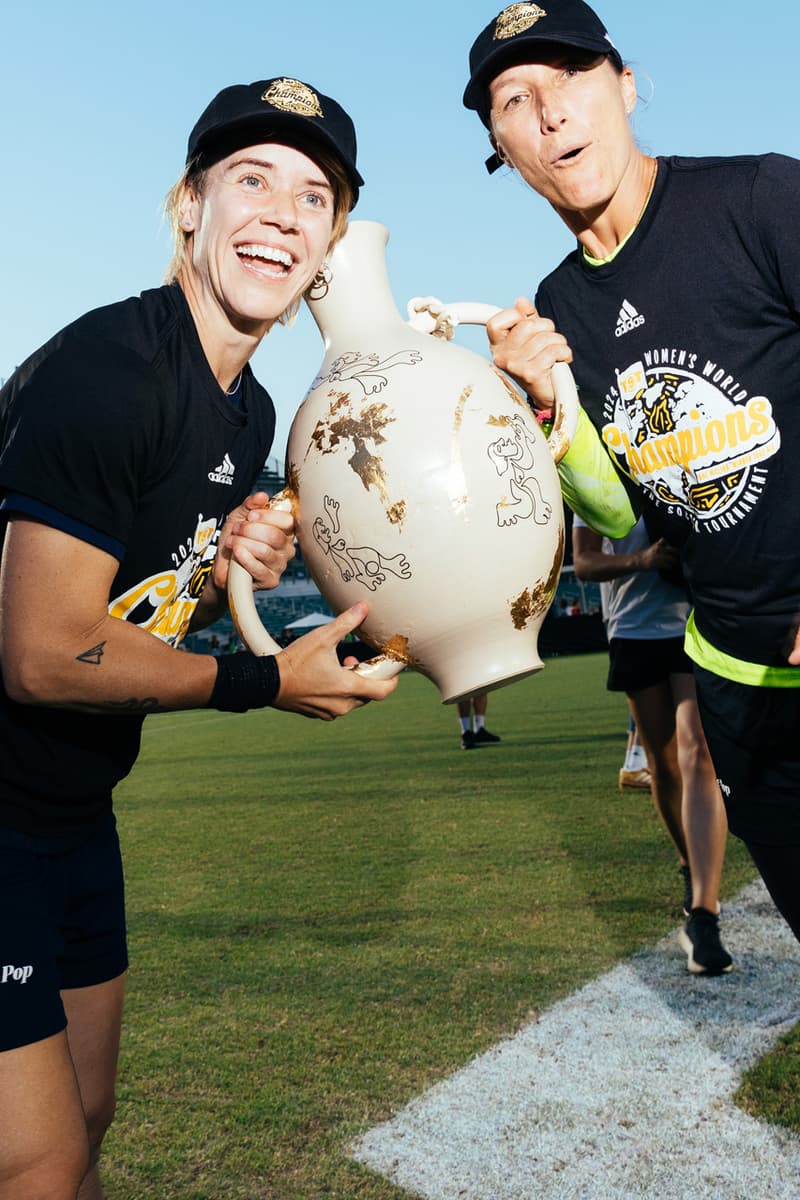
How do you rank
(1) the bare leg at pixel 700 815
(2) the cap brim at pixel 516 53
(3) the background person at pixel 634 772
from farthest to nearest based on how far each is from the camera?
(3) the background person at pixel 634 772, (1) the bare leg at pixel 700 815, (2) the cap brim at pixel 516 53

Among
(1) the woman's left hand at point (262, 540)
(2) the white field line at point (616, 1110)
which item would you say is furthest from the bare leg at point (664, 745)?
(1) the woman's left hand at point (262, 540)

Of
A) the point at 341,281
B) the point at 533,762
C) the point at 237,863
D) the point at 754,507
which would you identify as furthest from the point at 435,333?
the point at 533,762

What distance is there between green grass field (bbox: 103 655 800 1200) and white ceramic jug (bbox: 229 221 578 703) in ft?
4.73

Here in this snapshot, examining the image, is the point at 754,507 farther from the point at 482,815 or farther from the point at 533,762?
the point at 533,762

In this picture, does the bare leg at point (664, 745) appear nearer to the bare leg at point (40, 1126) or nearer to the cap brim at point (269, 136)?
the cap brim at point (269, 136)

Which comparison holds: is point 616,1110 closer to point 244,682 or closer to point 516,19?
point 244,682

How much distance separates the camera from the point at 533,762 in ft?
32.9

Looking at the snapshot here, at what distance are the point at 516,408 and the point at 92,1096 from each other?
5.29 feet

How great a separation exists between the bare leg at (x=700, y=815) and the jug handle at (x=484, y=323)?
237cm

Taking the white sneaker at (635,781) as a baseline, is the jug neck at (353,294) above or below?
above

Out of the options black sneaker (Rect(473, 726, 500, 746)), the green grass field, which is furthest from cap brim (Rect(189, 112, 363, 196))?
black sneaker (Rect(473, 726, 500, 746))

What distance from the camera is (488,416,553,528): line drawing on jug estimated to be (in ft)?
6.50

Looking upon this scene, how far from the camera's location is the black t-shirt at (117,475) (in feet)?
5.82

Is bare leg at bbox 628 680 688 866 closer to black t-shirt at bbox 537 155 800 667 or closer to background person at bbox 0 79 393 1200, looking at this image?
black t-shirt at bbox 537 155 800 667
